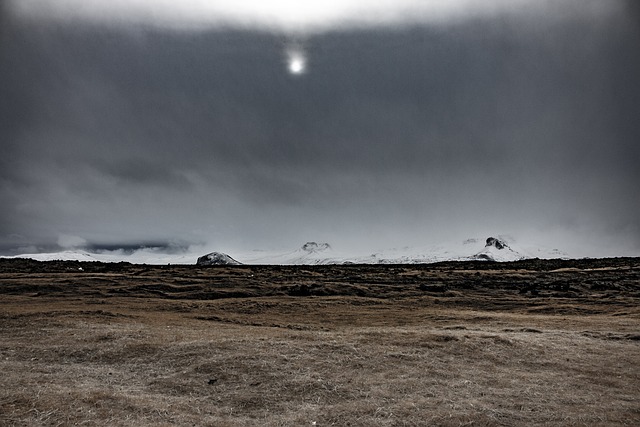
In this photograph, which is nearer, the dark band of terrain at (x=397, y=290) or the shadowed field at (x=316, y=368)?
the shadowed field at (x=316, y=368)

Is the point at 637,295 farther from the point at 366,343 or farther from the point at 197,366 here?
the point at 197,366

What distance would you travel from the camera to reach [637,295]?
36031mm

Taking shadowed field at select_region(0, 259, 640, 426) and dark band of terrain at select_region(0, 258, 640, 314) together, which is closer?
shadowed field at select_region(0, 259, 640, 426)

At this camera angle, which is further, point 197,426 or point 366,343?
point 366,343

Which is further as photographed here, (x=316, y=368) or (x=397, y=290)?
(x=397, y=290)

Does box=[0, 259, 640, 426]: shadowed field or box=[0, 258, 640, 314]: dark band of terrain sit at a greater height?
box=[0, 258, 640, 314]: dark band of terrain

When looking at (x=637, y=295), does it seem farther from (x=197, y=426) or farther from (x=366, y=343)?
(x=197, y=426)

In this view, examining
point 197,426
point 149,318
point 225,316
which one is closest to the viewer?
point 197,426

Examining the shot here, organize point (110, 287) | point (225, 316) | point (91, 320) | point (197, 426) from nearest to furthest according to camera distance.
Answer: point (197, 426)
point (91, 320)
point (225, 316)
point (110, 287)

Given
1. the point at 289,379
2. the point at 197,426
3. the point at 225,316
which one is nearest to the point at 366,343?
the point at 289,379

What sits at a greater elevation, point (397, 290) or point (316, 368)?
point (397, 290)

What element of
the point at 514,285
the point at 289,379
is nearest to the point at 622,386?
the point at 289,379

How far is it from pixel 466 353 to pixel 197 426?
1113 centimetres

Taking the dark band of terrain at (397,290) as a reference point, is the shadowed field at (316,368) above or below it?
below
